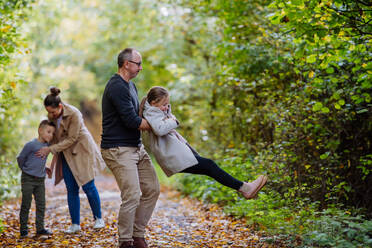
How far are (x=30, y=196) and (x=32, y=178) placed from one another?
25cm

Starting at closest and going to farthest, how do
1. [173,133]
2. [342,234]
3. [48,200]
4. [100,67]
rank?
1. [342,234]
2. [173,133]
3. [48,200]
4. [100,67]

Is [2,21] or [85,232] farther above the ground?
[2,21]

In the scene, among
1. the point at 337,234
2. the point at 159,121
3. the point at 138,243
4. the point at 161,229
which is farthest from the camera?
the point at 161,229

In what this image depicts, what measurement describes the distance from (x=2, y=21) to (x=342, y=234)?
608 centimetres

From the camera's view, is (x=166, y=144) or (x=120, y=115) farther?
(x=166, y=144)

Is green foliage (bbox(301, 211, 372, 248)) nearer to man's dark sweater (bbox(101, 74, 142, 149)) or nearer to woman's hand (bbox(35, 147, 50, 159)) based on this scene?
man's dark sweater (bbox(101, 74, 142, 149))

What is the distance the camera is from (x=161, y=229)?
6.49 m

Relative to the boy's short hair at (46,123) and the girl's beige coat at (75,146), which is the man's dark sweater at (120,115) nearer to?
the girl's beige coat at (75,146)

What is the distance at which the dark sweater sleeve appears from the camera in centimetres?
440

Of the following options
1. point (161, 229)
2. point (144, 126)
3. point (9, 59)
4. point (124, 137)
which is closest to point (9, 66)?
point (9, 59)

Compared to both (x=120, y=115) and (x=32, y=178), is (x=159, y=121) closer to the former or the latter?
Answer: (x=120, y=115)

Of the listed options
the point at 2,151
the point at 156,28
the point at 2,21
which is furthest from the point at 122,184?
the point at 156,28

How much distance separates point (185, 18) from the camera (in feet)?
48.8

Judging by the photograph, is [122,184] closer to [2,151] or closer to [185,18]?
[2,151]
